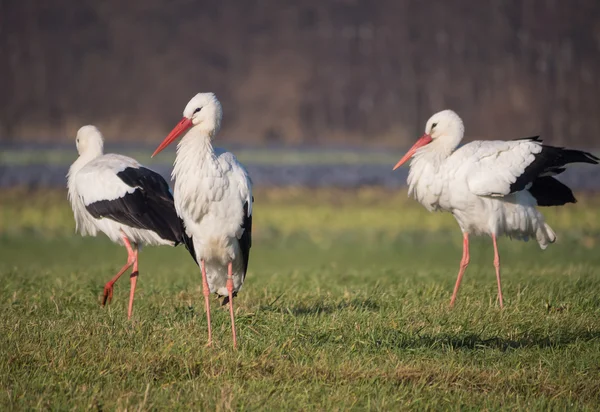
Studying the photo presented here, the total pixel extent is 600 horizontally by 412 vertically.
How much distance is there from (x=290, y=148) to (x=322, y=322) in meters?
37.0

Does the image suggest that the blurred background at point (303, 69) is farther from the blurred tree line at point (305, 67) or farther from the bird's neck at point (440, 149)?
the bird's neck at point (440, 149)

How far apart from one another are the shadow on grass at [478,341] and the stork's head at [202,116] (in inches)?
71.0

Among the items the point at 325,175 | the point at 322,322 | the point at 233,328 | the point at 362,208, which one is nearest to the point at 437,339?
the point at 322,322

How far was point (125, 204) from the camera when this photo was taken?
773 cm

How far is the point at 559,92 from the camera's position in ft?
154

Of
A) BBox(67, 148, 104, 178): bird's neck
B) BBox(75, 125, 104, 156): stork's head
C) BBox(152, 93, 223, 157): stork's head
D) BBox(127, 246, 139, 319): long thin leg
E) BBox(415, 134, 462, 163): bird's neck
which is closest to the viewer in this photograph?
BBox(152, 93, 223, 157): stork's head

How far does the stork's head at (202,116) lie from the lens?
6.68 m

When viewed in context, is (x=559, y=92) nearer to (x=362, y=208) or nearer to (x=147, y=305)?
(x=362, y=208)

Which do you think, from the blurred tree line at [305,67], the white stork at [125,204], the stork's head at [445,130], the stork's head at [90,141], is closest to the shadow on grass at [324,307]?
the white stork at [125,204]

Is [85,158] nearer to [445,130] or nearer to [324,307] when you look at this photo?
[324,307]

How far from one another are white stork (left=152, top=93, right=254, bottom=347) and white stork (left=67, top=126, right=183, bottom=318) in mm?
623

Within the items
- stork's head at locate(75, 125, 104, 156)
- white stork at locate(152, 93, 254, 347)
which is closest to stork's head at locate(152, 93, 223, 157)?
white stork at locate(152, 93, 254, 347)

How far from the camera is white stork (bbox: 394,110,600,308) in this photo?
7992mm

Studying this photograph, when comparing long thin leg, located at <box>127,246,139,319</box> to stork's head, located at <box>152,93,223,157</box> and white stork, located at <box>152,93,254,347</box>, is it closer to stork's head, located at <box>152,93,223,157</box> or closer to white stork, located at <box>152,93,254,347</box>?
white stork, located at <box>152,93,254,347</box>
